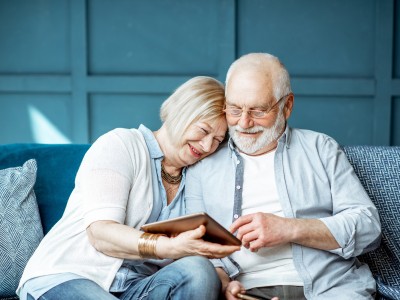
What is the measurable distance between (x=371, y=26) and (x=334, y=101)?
1.81ft

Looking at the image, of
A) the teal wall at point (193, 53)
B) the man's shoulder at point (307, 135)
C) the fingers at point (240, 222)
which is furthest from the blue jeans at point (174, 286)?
the teal wall at point (193, 53)

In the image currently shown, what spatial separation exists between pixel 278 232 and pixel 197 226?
0.30 metres

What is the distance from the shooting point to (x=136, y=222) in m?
2.18

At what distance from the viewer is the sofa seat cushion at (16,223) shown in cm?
228

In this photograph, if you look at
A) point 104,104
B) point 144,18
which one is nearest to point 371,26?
point 144,18

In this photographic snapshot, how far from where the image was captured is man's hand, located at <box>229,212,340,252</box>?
2039mm

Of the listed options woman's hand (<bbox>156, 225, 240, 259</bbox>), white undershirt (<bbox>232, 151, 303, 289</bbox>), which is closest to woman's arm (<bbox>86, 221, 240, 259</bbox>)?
woman's hand (<bbox>156, 225, 240, 259</bbox>)

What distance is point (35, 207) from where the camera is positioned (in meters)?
2.44

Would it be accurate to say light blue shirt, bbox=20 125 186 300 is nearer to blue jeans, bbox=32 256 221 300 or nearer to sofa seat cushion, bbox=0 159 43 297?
blue jeans, bbox=32 256 221 300

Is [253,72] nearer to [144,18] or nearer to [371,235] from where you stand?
[371,235]

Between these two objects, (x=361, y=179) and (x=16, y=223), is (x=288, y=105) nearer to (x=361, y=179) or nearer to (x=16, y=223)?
(x=361, y=179)

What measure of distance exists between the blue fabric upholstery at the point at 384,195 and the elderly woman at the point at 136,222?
58cm

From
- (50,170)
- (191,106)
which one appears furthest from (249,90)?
(50,170)

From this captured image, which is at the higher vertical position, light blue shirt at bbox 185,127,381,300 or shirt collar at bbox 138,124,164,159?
shirt collar at bbox 138,124,164,159
